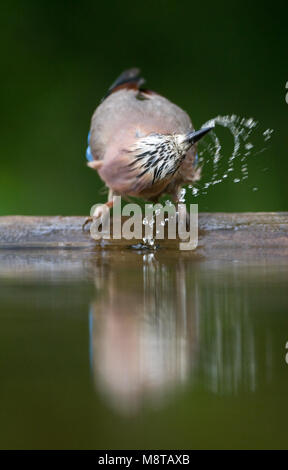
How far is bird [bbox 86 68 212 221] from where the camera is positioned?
3.32 metres

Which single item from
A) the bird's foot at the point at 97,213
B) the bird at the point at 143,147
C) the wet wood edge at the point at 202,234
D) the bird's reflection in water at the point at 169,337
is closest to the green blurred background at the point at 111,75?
the bird at the point at 143,147

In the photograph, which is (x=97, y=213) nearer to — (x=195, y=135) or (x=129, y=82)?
(x=195, y=135)

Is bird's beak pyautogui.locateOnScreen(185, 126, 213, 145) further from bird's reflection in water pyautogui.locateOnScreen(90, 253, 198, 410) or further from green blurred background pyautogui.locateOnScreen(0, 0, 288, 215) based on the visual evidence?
green blurred background pyautogui.locateOnScreen(0, 0, 288, 215)

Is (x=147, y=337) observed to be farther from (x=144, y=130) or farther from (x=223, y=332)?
(x=144, y=130)

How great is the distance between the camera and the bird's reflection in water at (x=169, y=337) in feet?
3.96

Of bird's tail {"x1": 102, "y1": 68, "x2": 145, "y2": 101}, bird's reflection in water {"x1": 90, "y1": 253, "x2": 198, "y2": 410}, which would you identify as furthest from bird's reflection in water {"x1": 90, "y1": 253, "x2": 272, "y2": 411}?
bird's tail {"x1": 102, "y1": 68, "x2": 145, "y2": 101}

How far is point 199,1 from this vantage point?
6.00 metres

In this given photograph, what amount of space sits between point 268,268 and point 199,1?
3.89 meters

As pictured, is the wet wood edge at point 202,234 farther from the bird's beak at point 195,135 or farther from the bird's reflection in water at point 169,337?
the bird's reflection in water at point 169,337

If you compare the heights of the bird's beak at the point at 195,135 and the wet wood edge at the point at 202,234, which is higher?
the bird's beak at the point at 195,135

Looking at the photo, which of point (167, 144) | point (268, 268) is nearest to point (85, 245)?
point (167, 144)

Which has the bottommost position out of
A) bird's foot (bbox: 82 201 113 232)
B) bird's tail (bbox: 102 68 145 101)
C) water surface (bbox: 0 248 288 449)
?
water surface (bbox: 0 248 288 449)

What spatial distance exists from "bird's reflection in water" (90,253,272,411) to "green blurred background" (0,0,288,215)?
353cm

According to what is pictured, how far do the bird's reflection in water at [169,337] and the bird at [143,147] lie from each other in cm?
94
